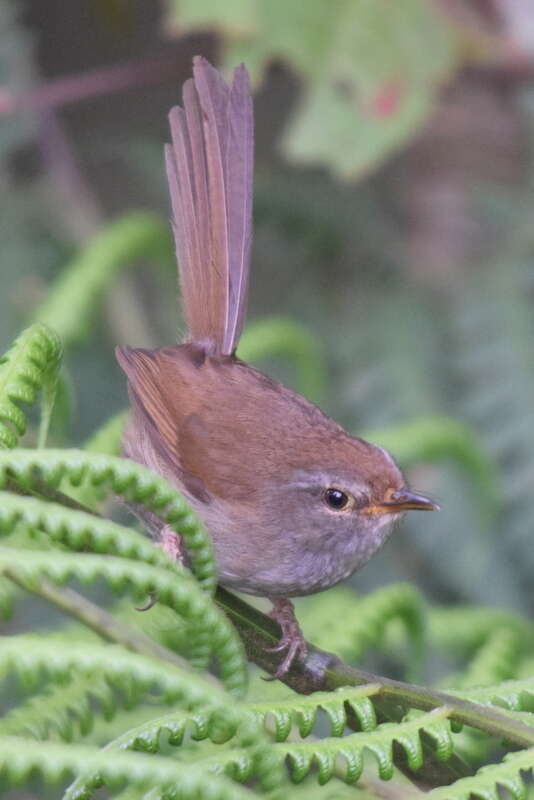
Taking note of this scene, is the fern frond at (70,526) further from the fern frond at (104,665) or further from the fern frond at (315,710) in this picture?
the fern frond at (315,710)

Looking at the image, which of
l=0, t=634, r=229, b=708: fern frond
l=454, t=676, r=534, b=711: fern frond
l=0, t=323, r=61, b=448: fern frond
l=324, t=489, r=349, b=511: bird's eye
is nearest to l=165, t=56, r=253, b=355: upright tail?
l=324, t=489, r=349, b=511: bird's eye

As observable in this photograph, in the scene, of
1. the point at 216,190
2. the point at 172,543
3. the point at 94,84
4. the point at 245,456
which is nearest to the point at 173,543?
the point at 172,543

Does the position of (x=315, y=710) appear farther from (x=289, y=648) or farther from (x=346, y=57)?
(x=346, y=57)

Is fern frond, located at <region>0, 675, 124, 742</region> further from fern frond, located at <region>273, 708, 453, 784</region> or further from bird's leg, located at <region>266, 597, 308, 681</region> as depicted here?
fern frond, located at <region>273, 708, 453, 784</region>

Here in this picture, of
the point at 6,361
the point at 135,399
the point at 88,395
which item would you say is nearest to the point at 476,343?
the point at 88,395

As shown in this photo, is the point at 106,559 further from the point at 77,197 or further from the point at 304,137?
the point at 77,197

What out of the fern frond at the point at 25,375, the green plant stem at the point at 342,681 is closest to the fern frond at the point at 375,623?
the green plant stem at the point at 342,681
